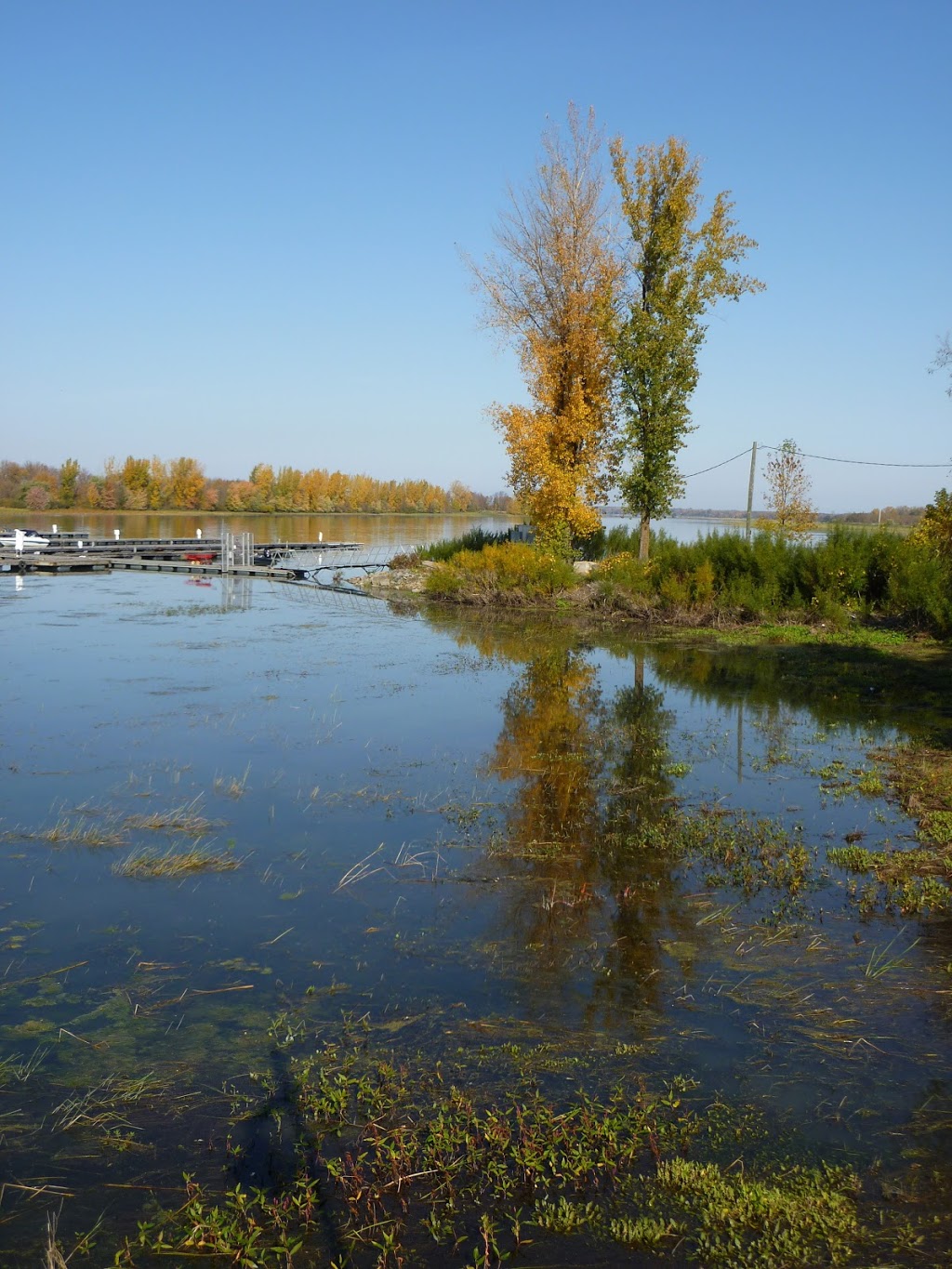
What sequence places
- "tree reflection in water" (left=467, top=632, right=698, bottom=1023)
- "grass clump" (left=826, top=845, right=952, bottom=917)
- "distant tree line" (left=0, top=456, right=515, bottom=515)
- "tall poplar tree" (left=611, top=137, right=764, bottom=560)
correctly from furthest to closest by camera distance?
"distant tree line" (left=0, top=456, right=515, bottom=515) < "tall poplar tree" (left=611, top=137, right=764, bottom=560) < "grass clump" (left=826, top=845, right=952, bottom=917) < "tree reflection in water" (left=467, top=632, right=698, bottom=1023)

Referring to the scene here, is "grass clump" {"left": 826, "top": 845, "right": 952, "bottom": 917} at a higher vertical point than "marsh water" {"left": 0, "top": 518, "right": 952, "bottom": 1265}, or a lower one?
higher

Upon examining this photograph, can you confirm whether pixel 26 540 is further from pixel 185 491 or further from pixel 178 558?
pixel 185 491

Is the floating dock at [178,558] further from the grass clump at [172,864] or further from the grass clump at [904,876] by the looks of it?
the grass clump at [904,876]

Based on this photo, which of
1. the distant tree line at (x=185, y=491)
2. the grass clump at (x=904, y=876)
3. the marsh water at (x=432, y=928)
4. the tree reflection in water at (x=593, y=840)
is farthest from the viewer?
the distant tree line at (x=185, y=491)

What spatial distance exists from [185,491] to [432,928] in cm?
10766

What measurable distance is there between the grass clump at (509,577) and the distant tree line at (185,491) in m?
73.7

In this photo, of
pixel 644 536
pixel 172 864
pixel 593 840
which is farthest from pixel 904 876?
pixel 644 536

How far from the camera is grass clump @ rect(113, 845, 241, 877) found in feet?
22.5

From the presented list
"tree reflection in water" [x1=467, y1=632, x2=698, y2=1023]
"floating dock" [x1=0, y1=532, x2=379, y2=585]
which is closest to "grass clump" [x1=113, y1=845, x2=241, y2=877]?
"tree reflection in water" [x1=467, y1=632, x2=698, y2=1023]

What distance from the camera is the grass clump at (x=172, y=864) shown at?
684 cm

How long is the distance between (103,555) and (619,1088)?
3967 centimetres

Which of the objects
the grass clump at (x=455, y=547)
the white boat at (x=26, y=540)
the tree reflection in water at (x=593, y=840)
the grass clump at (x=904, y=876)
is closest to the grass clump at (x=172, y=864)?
the tree reflection in water at (x=593, y=840)

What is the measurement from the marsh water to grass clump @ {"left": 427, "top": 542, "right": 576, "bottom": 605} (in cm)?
1271

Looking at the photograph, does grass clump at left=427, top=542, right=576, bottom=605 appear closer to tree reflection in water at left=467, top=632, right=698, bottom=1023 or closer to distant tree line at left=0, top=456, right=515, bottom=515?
tree reflection in water at left=467, top=632, right=698, bottom=1023
